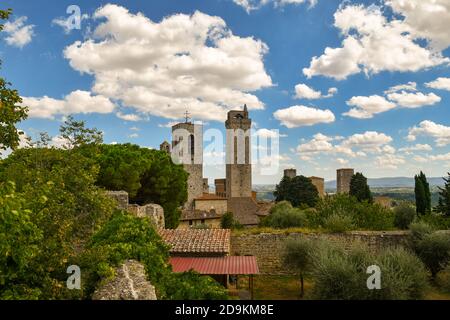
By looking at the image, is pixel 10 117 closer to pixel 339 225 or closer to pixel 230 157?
pixel 339 225

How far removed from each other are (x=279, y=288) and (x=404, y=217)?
757 inches

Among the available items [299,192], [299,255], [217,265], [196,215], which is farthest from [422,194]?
[217,265]

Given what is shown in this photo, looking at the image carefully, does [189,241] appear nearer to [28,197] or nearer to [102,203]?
[102,203]

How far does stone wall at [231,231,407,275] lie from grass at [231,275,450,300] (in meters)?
0.80

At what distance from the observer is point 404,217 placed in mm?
29844

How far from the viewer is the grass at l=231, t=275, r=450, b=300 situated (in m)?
14.1

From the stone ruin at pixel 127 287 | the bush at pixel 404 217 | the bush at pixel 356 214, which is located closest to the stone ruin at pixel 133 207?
the stone ruin at pixel 127 287

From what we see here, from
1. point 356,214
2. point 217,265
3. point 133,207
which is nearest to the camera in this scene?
point 217,265

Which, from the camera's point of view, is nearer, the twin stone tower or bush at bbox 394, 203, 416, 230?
bush at bbox 394, 203, 416, 230

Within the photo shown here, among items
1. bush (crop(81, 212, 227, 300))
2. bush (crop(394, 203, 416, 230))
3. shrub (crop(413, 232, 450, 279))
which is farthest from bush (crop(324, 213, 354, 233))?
bush (crop(394, 203, 416, 230))

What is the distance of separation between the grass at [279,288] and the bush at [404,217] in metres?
16.0

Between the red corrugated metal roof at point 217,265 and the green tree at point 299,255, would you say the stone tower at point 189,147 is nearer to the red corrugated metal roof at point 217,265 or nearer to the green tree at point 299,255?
the green tree at point 299,255

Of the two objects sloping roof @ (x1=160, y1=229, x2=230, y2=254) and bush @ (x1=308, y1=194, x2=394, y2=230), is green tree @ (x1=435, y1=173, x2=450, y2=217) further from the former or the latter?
sloping roof @ (x1=160, y1=229, x2=230, y2=254)

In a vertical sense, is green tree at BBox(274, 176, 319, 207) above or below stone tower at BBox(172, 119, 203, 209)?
below
